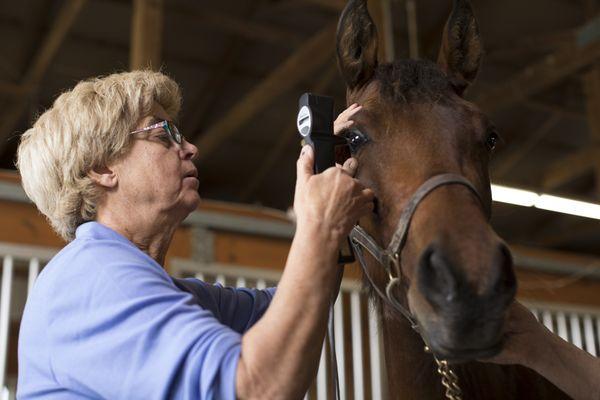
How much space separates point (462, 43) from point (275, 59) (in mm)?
5924

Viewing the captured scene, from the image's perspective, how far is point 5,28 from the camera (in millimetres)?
6910

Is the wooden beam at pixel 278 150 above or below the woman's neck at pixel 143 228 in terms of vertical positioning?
above

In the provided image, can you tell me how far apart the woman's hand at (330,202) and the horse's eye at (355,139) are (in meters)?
0.32

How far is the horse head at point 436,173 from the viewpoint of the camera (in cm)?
120

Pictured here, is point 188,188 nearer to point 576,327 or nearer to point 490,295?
point 490,295

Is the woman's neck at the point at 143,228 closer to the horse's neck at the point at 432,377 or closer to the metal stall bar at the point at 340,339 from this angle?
the horse's neck at the point at 432,377

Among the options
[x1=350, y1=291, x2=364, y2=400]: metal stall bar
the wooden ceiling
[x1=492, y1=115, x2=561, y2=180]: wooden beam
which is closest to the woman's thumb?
[x1=350, y1=291, x2=364, y2=400]: metal stall bar

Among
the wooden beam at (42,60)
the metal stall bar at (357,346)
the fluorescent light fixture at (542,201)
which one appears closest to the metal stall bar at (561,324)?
the fluorescent light fixture at (542,201)

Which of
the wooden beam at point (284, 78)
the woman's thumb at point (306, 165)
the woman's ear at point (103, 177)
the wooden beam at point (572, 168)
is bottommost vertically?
the woman's thumb at point (306, 165)

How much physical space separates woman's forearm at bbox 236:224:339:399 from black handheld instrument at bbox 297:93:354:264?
0.76 ft

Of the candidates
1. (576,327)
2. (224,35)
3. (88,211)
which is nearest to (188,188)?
(88,211)

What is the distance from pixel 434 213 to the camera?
131cm

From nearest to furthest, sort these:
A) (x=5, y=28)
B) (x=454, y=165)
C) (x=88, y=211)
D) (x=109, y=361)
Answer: (x=109, y=361)
(x=454, y=165)
(x=88, y=211)
(x=5, y=28)

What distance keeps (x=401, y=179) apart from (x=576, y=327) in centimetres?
326
